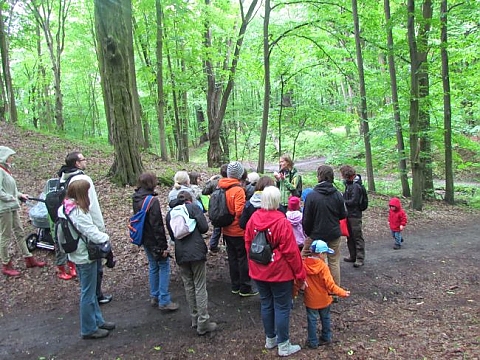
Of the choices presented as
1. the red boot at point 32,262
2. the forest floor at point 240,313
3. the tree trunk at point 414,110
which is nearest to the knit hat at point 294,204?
the forest floor at point 240,313

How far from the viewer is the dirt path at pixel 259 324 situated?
12.8 feet

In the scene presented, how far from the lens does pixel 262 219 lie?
3742 mm

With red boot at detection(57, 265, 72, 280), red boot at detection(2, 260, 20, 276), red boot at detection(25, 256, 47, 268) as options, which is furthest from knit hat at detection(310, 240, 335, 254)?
red boot at detection(2, 260, 20, 276)

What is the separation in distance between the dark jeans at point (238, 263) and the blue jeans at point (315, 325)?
1424 millimetres

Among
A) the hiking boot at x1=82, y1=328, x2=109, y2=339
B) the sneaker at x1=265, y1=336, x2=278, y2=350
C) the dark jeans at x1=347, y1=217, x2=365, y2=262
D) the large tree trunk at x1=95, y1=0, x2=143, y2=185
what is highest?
the large tree trunk at x1=95, y1=0, x2=143, y2=185

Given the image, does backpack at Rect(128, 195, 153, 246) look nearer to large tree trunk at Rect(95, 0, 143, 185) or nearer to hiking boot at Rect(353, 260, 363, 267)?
hiking boot at Rect(353, 260, 363, 267)

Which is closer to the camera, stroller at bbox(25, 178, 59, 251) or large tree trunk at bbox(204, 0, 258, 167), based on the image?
stroller at bbox(25, 178, 59, 251)

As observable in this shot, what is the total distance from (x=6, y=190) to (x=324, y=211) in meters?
A: 5.03

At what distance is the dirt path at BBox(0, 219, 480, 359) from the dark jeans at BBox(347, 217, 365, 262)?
0.99 feet

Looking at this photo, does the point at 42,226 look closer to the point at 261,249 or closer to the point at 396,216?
the point at 261,249

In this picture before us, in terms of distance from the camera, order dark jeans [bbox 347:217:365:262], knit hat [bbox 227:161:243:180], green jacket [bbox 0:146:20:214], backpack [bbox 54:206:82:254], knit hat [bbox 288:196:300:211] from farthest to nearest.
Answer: dark jeans [bbox 347:217:365:262], green jacket [bbox 0:146:20:214], knit hat [bbox 288:196:300:211], knit hat [bbox 227:161:243:180], backpack [bbox 54:206:82:254]

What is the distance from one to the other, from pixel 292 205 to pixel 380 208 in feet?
24.9

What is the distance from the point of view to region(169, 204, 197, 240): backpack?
416cm

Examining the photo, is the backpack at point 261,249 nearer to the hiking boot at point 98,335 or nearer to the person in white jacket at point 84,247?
the person in white jacket at point 84,247
